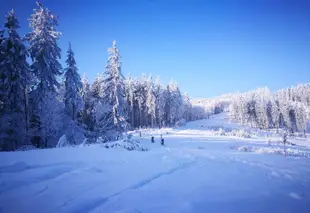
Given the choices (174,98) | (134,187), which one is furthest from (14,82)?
(174,98)

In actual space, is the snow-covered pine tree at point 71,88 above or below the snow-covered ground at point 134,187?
above

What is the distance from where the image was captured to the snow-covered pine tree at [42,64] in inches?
661

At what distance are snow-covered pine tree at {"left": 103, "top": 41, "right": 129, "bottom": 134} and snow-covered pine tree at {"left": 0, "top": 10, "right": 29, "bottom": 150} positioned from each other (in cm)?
1080

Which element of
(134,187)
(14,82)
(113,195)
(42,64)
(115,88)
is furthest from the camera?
(115,88)

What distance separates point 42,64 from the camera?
55.8 feet

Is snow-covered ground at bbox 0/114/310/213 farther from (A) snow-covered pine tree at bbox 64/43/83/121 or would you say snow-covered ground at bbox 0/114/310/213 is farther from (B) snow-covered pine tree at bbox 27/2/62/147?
(A) snow-covered pine tree at bbox 64/43/83/121

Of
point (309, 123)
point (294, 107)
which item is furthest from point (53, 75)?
point (309, 123)

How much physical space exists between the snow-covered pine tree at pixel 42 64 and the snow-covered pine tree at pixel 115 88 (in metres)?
8.44

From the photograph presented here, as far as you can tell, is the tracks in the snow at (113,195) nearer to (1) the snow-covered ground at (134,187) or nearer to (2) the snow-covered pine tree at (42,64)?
(1) the snow-covered ground at (134,187)

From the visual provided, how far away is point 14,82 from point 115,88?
1191cm

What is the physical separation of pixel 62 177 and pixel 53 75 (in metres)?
15.6

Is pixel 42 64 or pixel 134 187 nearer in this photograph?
pixel 134 187

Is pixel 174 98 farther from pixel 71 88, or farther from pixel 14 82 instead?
pixel 14 82

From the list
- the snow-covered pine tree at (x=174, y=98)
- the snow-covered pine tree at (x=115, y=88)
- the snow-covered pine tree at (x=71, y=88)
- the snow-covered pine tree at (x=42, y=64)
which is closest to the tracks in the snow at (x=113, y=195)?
the snow-covered pine tree at (x=42, y=64)
